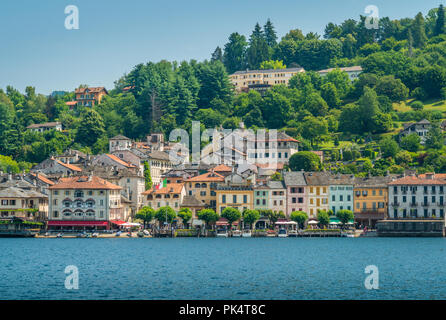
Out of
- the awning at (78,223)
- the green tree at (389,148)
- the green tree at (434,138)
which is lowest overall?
→ the awning at (78,223)

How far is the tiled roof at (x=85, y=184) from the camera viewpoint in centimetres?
11544

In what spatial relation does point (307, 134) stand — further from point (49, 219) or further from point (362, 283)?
point (362, 283)

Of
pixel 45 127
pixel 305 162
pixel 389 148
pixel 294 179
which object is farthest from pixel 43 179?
pixel 389 148

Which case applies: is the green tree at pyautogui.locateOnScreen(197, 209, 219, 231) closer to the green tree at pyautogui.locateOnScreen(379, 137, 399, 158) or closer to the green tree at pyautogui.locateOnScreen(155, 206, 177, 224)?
the green tree at pyautogui.locateOnScreen(155, 206, 177, 224)

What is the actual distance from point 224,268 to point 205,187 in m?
51.4

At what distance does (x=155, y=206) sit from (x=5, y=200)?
21041 millimetres

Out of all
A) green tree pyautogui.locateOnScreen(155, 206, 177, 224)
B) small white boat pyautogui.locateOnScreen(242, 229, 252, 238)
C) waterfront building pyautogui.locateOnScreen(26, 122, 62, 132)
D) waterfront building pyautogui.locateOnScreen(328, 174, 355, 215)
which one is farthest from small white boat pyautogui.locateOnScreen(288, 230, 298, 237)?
waterfront building pyautogui.locateOnScreen(26, 122, 62, 132)

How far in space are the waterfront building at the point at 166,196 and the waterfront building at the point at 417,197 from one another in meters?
29.5

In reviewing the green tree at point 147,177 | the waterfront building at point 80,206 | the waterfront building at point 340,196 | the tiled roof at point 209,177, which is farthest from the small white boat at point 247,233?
the green tree at point 147,177

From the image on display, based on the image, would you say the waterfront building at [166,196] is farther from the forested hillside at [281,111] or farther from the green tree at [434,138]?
the green tree at [434,138]

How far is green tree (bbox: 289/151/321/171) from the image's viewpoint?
130875 millimetres

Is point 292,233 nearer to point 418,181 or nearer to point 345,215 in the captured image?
point 345,215

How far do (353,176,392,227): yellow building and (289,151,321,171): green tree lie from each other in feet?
49.4
